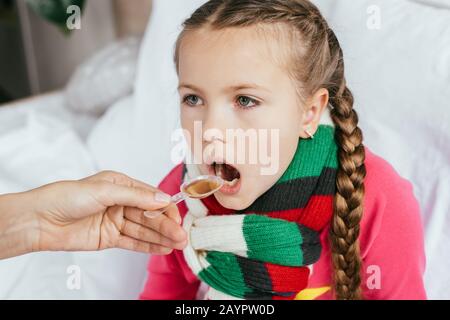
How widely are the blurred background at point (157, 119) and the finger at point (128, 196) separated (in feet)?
0.86

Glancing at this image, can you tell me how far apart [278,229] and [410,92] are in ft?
0.95

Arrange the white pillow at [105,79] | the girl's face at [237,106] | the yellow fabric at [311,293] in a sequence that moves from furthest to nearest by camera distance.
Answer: the white pillow at [105,79]
the yellow fabric at [311,293]
the girl's face at [237,106]

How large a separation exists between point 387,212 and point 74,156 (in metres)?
0.69

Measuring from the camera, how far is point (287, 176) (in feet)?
2.26

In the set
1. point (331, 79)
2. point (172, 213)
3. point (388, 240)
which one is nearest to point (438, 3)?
point (331, 79)

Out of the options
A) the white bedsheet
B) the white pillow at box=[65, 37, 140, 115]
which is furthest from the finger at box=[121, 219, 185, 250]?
the white pillow at box=[65, 37, 140, 115]

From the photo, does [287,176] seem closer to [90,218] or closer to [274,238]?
[274,238]

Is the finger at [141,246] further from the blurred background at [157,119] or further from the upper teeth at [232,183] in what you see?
the blurred background at [157,119]

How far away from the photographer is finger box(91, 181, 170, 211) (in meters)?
Answer: 0.63

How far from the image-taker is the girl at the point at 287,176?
2.03ft

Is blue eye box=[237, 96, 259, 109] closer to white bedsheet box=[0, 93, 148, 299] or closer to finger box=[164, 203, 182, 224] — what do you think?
finger box=[164, 203, 182, 224]

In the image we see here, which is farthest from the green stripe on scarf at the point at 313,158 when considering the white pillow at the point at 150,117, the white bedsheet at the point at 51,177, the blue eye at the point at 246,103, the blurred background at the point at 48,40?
the blurred background at the point at 48,40

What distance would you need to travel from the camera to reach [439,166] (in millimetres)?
789

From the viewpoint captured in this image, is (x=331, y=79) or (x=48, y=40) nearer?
(x=331, y=79)
